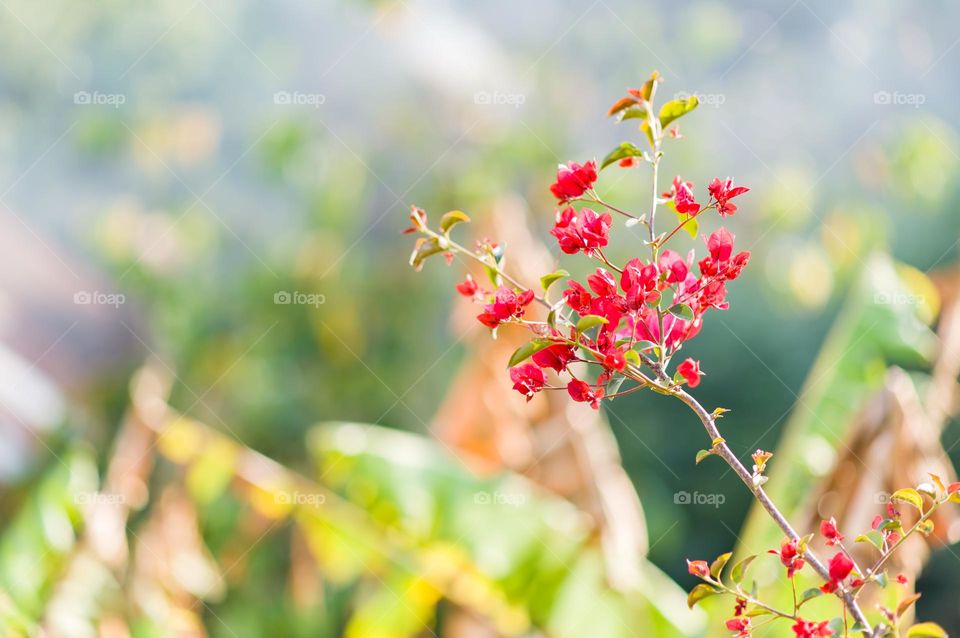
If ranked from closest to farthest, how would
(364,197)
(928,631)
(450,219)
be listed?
1. (928,631)
2. (450,219)
3. (364,197)

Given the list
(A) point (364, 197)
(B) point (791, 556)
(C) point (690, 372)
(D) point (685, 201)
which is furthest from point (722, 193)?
(A) point (364, 197)

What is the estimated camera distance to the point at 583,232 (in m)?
0.59

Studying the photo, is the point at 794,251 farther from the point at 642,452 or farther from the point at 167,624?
the point at 167,624

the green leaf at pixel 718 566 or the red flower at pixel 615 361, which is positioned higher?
the red flower at pixel 615 361

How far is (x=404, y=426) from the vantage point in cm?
362

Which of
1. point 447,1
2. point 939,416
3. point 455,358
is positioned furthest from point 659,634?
point 447,1

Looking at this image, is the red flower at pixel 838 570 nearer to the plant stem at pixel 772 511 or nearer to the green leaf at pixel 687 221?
the plant stem at pixel 772 511

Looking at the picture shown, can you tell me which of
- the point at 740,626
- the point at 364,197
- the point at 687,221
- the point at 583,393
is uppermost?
the point at 687,221

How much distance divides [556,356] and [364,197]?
10.7 ft

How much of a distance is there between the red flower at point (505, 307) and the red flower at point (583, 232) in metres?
0.04

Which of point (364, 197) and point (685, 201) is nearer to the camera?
point (685, 201)

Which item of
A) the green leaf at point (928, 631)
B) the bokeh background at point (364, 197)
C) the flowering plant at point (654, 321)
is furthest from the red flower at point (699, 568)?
the bokeh background at point (364, 197)

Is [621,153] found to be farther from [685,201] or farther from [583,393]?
[583,393]

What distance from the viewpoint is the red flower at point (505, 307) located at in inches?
22.9
